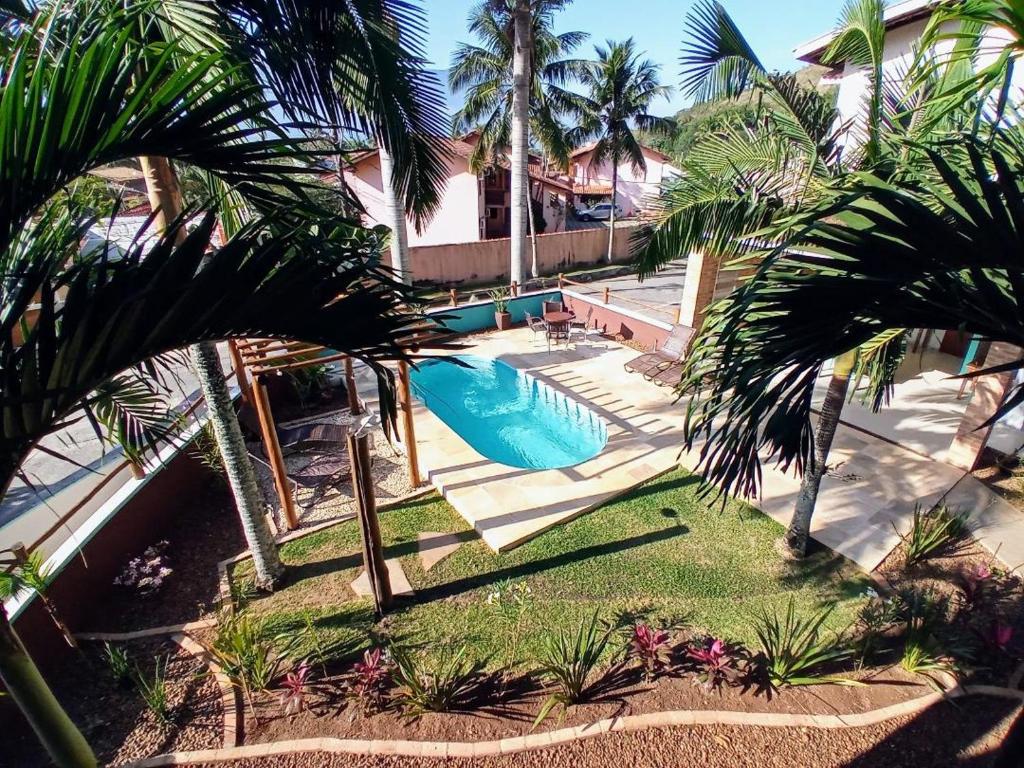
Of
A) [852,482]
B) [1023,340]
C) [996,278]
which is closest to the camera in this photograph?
[1023,340]

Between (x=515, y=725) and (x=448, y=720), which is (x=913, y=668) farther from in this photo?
(x=448, y=720)

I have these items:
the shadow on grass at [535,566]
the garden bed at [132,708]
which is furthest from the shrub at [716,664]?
the garden bed at [132,708]

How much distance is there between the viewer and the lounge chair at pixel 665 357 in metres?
10.7

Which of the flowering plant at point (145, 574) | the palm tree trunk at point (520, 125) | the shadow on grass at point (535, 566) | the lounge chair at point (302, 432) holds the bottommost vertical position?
the shadow on grass at point (535, 566)

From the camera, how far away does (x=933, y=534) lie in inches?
215

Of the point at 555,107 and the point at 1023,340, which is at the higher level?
the point at 555,107

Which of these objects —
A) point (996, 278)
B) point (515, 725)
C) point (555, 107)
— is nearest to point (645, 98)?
point (555, 107)

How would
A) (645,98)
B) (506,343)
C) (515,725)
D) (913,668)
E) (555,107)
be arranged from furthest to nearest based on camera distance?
1. (645,98)
2. (555,107)
3. (506,343)
4. (913,668)
5. (515,725)

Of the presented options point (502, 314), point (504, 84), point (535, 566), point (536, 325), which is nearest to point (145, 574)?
point (535, 566)

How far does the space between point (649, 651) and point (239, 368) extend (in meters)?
6.21

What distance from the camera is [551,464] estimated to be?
30.9ft

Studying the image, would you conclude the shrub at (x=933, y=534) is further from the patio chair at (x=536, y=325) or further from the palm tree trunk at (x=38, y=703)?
the patio chair at (x=536, y=325)

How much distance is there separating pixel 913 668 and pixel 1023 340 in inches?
135

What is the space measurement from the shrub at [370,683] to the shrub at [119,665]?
1851 mm
